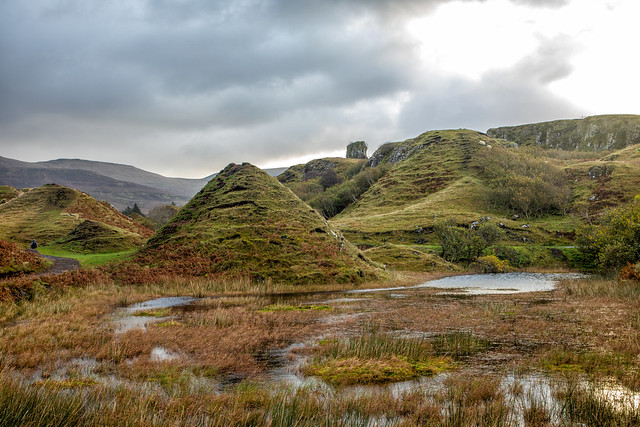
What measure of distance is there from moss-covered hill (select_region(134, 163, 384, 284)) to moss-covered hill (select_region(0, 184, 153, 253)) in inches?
655

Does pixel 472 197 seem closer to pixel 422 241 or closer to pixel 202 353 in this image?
pixel 422 241

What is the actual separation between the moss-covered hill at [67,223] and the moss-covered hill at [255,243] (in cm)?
1663

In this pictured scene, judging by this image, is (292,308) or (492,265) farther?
(492,265)

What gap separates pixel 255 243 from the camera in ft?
161

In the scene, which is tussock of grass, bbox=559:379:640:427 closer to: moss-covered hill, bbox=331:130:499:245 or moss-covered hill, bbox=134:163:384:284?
moss-covered hill, bbox=134:163:384:284

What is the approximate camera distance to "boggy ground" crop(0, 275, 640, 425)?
734 cm

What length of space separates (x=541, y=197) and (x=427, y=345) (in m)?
118

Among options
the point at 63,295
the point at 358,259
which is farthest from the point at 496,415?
the point at 358,259

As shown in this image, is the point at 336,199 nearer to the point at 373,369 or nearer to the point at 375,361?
the point at 375,361

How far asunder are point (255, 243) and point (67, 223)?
56860 mm

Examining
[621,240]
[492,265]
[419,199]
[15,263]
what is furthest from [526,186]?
[15,263]

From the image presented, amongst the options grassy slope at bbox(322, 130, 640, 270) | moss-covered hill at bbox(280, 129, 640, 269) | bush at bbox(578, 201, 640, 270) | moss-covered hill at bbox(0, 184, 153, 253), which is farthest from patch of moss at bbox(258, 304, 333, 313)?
grassy slope at bbox(322, 130, 640, 270)

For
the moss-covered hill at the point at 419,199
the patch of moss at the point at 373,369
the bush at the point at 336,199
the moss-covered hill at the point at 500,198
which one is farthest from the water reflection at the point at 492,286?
the bush at the point at 336,199

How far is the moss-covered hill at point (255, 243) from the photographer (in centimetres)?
4444
